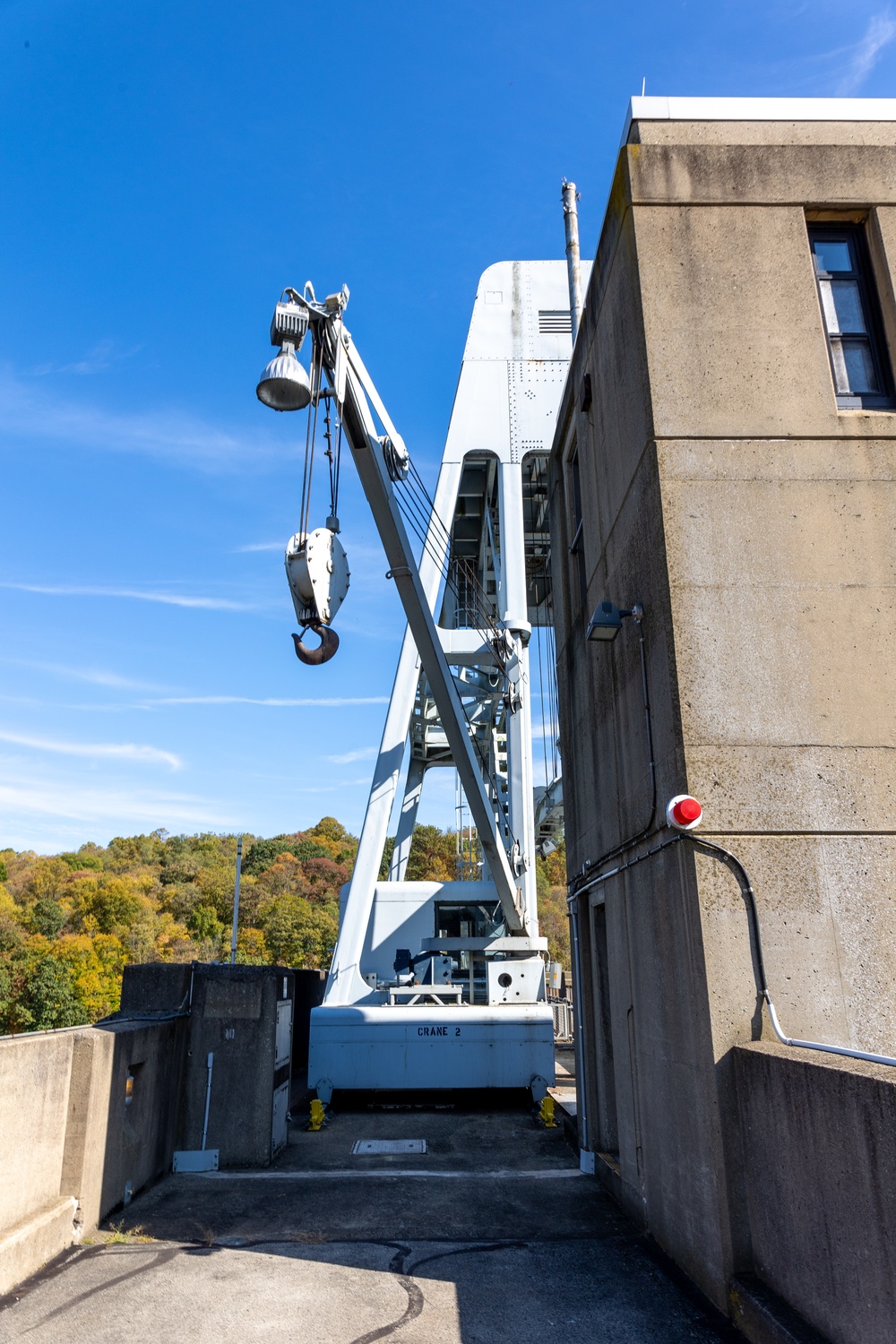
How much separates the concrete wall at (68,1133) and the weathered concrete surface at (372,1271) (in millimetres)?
242

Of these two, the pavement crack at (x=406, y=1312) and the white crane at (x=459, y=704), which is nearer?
the pavement crack at (x=406, y=1312)

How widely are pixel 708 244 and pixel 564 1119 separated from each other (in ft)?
30.5

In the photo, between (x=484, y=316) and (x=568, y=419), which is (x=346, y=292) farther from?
(x=484, y=316)

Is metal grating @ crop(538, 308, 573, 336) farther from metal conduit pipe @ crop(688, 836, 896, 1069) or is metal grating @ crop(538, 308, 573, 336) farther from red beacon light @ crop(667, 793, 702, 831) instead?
metal conduit pipe @ crop(688, 836, 896, 1069)

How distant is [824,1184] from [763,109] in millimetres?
6755

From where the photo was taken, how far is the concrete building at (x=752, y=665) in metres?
4.35

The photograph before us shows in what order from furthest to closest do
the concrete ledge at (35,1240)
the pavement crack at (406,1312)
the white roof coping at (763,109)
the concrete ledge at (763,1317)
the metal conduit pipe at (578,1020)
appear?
the metal conduit pipe at (578,1020) → the white roof coping at (763,109) → the concrete ledge at (35,1240) → the pavement crack at (406,1312) → the concrete ledge at (763,1317)

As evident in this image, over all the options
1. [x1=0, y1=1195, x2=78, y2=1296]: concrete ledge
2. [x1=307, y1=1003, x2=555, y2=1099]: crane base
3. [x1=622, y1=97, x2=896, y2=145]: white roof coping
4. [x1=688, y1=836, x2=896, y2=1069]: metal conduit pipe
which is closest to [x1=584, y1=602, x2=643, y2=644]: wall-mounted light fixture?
[x1=688, y1=836, x2=896, y2=1069]: metal conduit pipe

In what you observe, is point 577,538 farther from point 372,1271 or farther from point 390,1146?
point 390,1146

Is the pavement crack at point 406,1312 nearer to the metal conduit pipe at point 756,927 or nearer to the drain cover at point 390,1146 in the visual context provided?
the metal conduit pipe at point 756,927

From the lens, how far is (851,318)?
6051mm

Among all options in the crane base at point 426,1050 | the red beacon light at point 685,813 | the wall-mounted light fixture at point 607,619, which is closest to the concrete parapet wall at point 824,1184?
the red beacon light at point 685,813

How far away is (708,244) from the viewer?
19.6 ft

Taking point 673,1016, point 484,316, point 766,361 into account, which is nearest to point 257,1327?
point 673,1016
